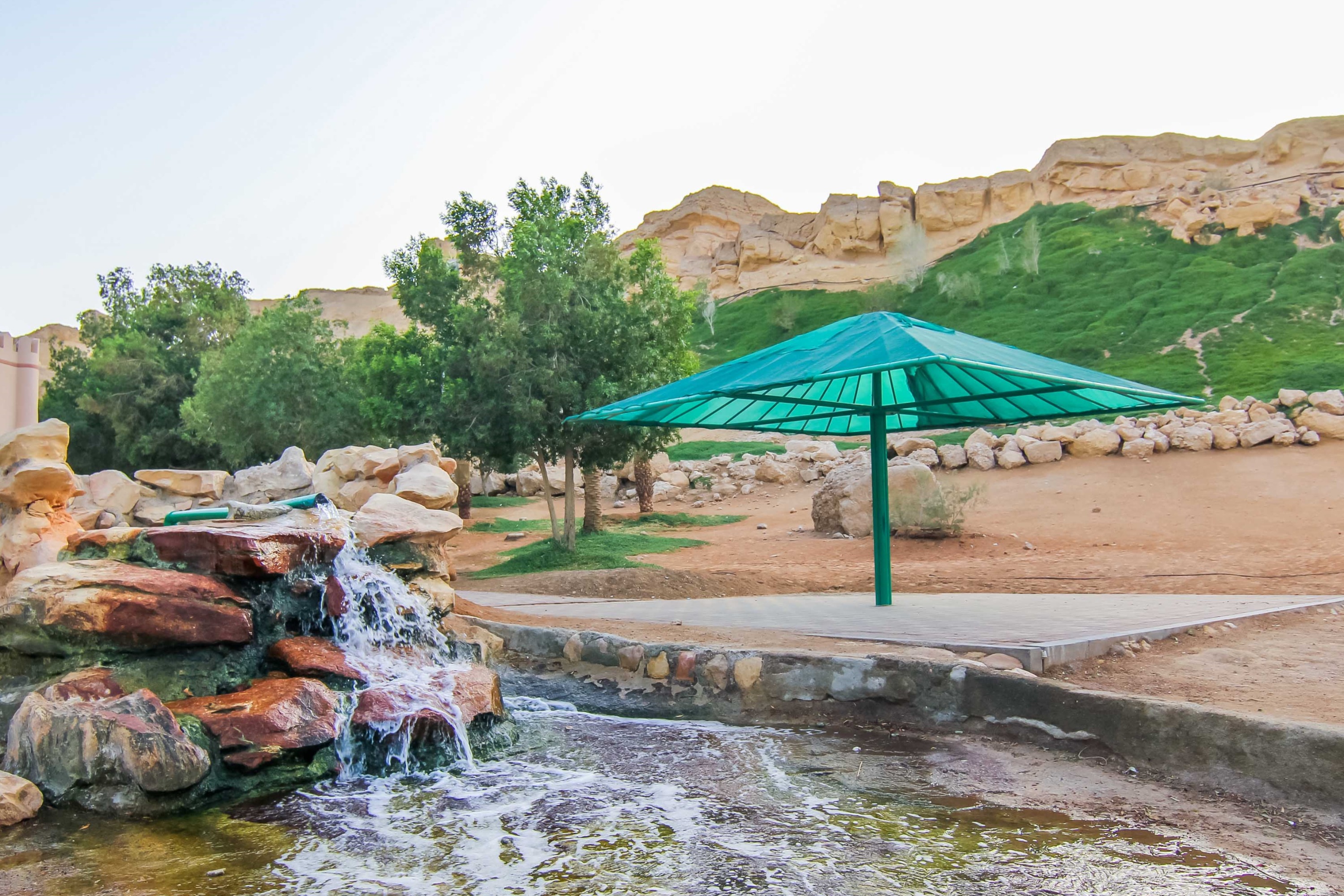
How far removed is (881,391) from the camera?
9.34 meters

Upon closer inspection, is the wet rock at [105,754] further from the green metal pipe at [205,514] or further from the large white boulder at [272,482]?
the large white boulder at [272,482]

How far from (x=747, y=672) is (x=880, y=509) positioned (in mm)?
3816

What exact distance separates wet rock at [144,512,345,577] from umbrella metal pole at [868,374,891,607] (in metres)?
5.38

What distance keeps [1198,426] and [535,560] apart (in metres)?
15.7

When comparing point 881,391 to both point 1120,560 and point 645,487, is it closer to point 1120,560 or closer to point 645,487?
point 1120,560

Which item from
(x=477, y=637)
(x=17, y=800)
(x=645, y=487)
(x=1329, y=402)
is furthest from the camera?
(x=645, y=487)

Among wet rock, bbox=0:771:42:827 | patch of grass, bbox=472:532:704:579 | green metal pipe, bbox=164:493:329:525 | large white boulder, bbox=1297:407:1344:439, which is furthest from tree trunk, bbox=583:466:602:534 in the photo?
large white boulder, bbox=1297:407:1344:439

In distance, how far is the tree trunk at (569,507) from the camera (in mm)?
15672

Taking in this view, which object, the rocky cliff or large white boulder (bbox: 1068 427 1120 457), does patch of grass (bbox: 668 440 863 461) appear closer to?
large white boulder (bbox: 1068 427 1120 457)

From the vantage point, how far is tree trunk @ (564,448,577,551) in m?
15.7

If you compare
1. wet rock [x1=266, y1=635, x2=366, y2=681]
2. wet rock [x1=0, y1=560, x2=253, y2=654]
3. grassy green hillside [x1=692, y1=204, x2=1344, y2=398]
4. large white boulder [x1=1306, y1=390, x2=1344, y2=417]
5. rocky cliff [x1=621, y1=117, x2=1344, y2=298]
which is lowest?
wet rock [x1=266, y1=635, x2=366, y2=681]

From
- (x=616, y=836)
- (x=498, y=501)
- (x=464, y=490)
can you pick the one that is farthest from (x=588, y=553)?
(x=616, y=836)

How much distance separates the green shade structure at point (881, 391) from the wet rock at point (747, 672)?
82.7 inches

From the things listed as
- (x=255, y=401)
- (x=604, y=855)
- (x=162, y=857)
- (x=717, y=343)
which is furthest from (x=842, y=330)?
(x=717, y=343)
